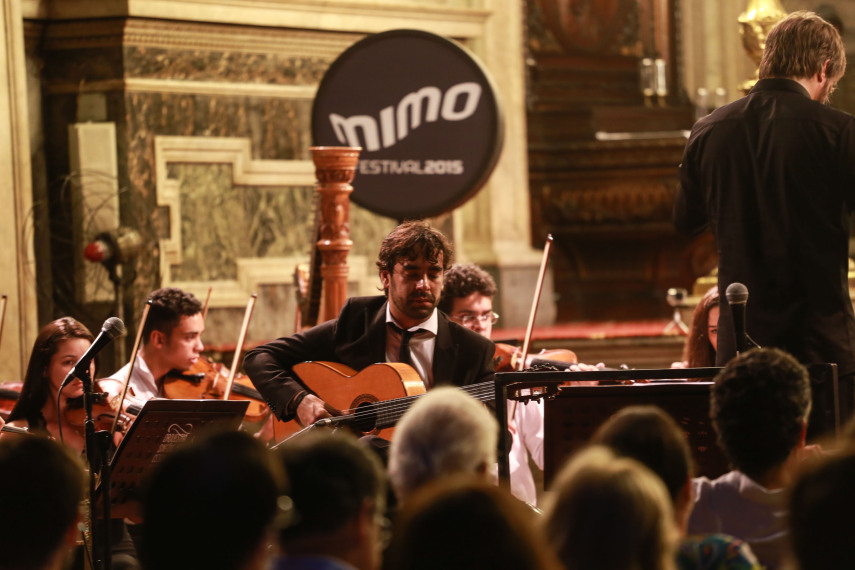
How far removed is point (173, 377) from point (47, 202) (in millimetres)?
2522

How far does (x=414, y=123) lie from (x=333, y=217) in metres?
0.80

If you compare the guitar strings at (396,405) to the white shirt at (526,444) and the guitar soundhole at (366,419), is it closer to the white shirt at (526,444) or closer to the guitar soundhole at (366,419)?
the guitar soundhole at (366,419)

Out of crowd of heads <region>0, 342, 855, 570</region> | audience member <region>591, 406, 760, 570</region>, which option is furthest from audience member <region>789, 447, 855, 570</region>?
audience member <region>591, 406, 760, 570</region>

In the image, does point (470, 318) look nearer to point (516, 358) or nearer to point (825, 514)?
point (516, 358)

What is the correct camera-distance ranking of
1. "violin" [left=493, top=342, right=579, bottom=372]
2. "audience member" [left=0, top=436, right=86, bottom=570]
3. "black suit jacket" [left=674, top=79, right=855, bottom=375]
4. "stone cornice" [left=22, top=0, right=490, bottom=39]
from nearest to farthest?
"audience member" [left=0, top=436, right=86, bottom=570]
"black suit jacket" [left=674, top=79, right=855, bottom=375]
"violin" [left=493, top=342, right=579, bottom=372]
"stone cornice" [left=22, top=0, right=490, bottom=39]

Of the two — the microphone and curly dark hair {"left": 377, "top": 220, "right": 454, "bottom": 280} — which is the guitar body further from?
the microphone

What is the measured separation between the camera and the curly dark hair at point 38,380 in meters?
5.20

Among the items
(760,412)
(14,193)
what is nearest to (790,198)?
(760,412)

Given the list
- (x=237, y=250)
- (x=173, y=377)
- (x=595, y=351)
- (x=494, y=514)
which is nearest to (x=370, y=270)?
(x=237, y=250)

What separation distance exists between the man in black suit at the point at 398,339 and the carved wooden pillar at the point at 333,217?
75cm

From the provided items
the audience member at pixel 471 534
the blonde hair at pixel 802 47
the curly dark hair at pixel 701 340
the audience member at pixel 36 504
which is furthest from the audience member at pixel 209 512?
the curly dark hair at pixel 701 340

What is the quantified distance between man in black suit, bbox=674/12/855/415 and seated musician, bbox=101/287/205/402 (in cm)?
247

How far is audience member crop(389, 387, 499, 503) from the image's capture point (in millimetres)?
2758

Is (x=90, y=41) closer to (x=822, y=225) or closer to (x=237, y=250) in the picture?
(x=237, y=250)
